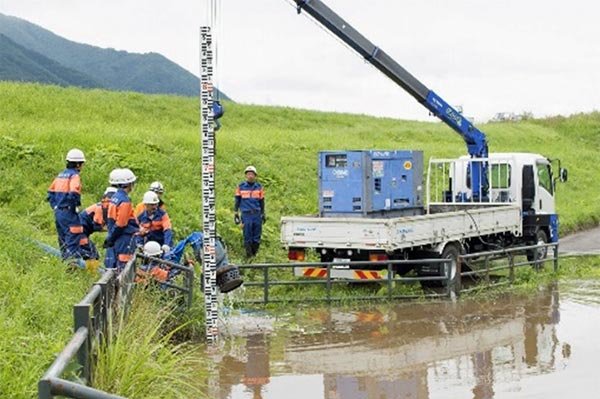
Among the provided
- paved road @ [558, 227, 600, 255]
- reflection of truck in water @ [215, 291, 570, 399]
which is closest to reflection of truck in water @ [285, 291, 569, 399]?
reflection of truck in water @ [215, 291, 570, 399]

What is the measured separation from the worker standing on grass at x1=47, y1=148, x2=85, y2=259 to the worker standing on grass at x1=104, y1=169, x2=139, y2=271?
31.5 inches

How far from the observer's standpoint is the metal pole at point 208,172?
11.0m

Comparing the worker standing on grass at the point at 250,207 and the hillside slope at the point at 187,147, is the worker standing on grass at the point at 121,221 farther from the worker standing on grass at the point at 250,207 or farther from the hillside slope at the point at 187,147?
the worker standing on grass at the point at 250,207

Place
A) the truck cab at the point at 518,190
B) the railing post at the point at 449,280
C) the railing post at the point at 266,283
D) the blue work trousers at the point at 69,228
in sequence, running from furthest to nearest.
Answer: the truck cab at the point at 518,190, the railing post at the point at 449,280, the railing post at the point at 266,283, the blue work trousers at the point at 69,228

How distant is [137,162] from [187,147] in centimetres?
Answer: 331

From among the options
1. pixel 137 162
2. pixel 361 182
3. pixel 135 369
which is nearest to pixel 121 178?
pixel 135 369

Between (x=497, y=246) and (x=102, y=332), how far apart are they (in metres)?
13.2

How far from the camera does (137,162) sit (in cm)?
2119

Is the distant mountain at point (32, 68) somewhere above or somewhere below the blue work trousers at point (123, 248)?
above

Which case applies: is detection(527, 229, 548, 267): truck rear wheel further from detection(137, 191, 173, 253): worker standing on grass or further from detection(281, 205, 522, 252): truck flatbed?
detection(137, 191, 173, 253): worker standing on grass

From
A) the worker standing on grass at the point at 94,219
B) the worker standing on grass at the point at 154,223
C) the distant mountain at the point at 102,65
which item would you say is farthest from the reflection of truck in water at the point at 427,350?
the distant mountain at the point at 102,65

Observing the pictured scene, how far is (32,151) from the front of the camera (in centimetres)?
2039

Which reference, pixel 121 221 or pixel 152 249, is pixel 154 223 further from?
pixel 121 221

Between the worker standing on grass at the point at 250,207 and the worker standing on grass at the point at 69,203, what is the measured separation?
568cm
